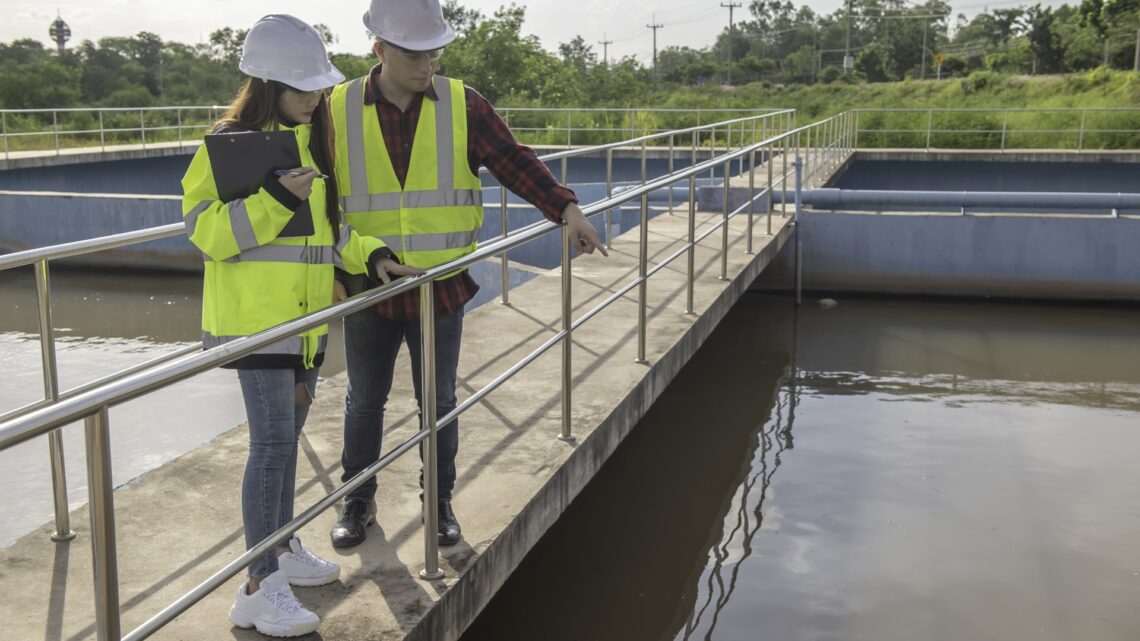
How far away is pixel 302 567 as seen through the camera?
286cm

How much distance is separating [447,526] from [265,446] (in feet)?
2.71

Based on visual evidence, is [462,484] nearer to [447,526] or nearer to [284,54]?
[447,526]

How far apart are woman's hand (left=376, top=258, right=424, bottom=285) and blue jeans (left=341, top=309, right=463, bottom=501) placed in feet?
0.74

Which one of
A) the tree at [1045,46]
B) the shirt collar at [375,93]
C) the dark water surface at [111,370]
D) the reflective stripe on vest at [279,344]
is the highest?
the tree at [1045,46]

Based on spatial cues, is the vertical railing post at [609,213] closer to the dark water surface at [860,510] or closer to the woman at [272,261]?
the dark water surface at [860,510]

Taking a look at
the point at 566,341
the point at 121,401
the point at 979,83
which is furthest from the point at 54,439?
the point at 979,83

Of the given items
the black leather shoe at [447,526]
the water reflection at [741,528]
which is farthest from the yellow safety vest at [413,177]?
the water reflection at [741,528]

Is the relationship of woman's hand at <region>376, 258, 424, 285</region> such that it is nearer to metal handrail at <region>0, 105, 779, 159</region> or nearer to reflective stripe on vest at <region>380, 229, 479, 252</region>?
reflective stripe on vest at <region>380, 229, 479, 252</region>

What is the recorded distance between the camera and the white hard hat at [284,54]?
2404 mm

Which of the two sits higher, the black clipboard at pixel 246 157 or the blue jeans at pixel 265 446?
A: the black clipboard at pixel 246 157

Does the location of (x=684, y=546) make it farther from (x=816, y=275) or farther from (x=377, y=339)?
(x=816, y=275)

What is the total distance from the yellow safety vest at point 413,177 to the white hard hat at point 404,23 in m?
0.18

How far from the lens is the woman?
7.88 feet

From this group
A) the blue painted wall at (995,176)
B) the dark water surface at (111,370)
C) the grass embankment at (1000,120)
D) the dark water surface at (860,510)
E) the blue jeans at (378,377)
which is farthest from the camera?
the grass embankment at (1000,120)
